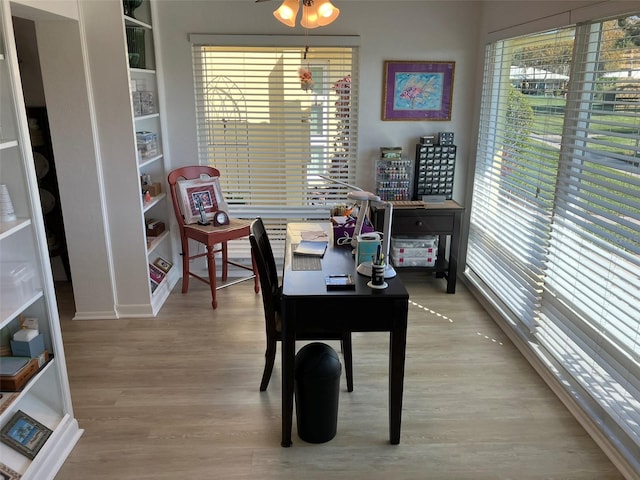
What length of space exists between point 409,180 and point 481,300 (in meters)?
1.13

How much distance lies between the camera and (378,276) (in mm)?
2221

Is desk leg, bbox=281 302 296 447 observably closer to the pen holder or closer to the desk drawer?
the pen holder

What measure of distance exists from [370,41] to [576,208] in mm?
2166

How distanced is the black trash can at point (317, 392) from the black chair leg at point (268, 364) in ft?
1.18

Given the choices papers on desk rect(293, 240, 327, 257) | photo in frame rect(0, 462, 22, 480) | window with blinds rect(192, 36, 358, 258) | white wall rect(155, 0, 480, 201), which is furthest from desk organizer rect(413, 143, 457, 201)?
photo in frame rect(0, 462, 22, 480)

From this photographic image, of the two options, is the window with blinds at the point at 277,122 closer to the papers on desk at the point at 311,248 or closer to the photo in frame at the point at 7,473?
the papers on desk at the point at 311,248

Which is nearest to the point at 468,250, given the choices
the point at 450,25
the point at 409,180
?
the point at 409,180

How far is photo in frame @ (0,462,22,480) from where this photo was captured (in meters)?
1.93

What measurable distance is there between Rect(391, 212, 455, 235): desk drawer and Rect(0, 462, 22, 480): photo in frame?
2.90 meters

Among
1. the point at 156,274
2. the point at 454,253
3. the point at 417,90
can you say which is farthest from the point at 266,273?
the point at 417,90

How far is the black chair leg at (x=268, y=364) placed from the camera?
106 inches

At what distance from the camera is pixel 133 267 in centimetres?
362

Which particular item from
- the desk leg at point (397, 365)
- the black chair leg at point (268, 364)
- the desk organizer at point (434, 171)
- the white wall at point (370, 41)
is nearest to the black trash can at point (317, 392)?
the desk leg at point (397, 365)

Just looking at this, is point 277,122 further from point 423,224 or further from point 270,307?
point 270,307
